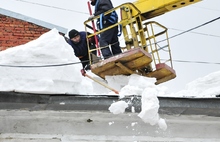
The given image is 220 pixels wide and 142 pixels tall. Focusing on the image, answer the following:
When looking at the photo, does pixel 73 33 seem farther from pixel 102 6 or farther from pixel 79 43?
pixel 102 6

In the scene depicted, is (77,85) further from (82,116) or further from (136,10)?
(136,10)

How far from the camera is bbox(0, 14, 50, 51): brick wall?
30.6 feet

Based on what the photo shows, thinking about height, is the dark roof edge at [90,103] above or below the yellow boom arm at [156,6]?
below

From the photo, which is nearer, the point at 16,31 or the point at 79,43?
the point at 79,43

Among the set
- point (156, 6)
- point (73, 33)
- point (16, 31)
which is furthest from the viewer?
point (16, 31)

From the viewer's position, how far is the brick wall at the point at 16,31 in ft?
30.6

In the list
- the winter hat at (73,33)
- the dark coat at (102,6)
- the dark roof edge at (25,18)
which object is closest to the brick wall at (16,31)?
the dark roof edge at (25,18)

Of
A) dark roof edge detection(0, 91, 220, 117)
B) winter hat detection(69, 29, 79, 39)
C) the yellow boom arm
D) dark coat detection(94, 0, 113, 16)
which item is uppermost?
dark coat detection(94, 0, 113, 16)

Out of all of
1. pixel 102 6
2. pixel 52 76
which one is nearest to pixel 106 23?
pixel 102 6

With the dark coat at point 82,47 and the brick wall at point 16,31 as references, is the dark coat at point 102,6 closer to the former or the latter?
the dark coat at point 82,47

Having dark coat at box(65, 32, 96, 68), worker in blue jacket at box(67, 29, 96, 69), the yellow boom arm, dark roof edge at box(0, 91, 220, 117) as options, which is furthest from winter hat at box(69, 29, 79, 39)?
dark roof edge at box(0, 91, 220, 117)

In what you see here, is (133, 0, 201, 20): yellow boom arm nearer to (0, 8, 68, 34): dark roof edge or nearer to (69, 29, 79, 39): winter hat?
(69, 29, 79, 39): winter hat

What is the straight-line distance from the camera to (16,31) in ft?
31.2

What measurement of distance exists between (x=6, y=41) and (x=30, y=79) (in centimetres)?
435
